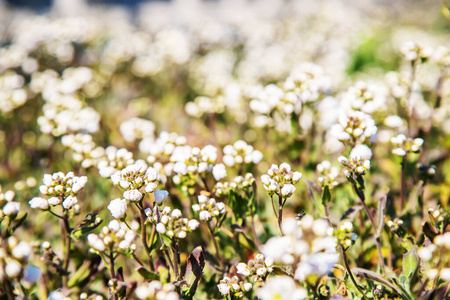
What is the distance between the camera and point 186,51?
4.51 metres

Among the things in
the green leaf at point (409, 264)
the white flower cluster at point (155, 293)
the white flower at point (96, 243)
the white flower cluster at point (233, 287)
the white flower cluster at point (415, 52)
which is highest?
the white flower cluster at point (415, 52)

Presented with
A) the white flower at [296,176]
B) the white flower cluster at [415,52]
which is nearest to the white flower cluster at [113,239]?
the white flower at [296,176]

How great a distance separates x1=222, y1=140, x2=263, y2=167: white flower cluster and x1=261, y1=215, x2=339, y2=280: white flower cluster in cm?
78

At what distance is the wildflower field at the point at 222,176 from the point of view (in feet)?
4.95

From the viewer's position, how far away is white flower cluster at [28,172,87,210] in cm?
160

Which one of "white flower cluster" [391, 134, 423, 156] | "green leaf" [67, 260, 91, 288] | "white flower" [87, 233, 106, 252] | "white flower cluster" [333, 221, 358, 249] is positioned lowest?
"green leaf" [67, 260, 91, 288]

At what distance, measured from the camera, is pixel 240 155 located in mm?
2023

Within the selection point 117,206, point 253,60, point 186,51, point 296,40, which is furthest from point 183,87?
point 117,206

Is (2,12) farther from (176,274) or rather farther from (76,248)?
(176,274)

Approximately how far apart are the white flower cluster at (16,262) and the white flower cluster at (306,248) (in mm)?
866

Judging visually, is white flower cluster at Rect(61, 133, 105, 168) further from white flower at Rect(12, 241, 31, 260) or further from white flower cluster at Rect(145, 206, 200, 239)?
white flower at Rect(12, 241, 31, 260)

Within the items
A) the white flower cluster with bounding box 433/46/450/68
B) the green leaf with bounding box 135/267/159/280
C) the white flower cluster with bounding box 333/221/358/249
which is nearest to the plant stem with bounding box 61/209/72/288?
the green leaf with bounding box 135/267/159/280

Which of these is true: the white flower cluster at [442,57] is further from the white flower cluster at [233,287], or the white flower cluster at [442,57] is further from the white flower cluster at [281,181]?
the white flower cluster at [233,287]

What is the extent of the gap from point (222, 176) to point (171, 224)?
1.43 feet
